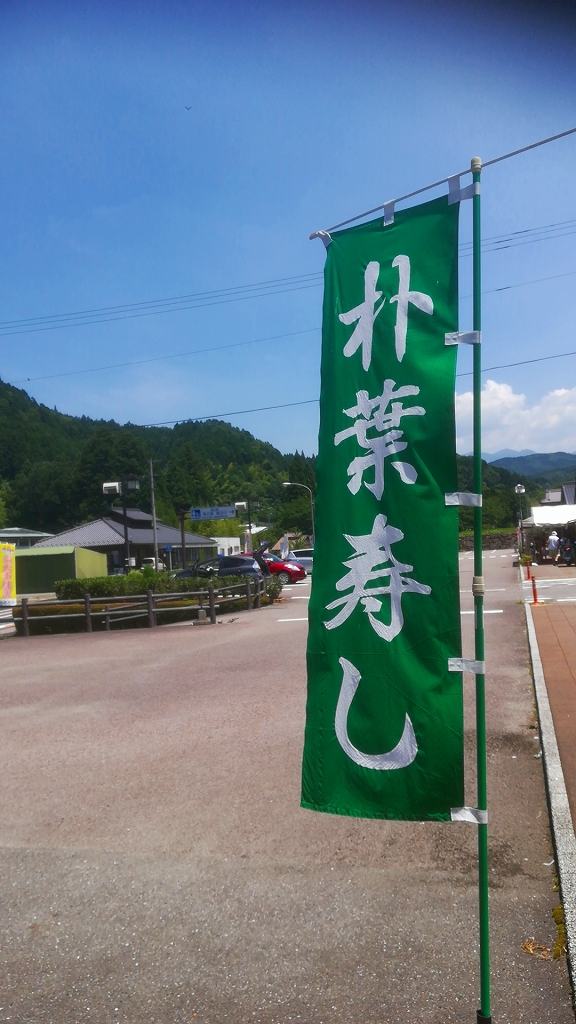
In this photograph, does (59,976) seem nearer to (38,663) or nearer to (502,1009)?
(502,1009)

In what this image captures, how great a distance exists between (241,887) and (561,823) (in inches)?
80.3

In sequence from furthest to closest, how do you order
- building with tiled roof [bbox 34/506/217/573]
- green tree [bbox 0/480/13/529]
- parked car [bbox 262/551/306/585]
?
1. green tree [bbox 0/480/13/529]
2. building with tiled roof [bbox 34/506/217/573]
3. parked car [bbox 262/551/306/585]

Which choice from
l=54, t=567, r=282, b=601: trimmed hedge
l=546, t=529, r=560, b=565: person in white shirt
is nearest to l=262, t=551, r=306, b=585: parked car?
l=546, t=529, r=560, b=565: person in white shirt

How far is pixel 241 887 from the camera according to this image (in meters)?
4.28

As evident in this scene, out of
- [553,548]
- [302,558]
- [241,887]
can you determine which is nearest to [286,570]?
[302,558]

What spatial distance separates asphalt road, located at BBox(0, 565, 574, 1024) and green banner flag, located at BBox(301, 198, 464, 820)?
1.06 m

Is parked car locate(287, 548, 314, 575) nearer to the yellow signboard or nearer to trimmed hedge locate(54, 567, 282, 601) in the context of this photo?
trimmed hedge locate(54, 567, 282, 601)

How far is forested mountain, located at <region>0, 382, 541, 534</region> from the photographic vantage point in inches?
2808

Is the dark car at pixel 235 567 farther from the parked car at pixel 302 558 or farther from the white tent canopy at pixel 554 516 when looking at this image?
the white tent canopy at pixel 554 516

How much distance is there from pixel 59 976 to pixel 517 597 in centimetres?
1807

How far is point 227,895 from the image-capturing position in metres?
4.20

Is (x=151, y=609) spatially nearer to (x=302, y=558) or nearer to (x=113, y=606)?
(x=113, y=606)

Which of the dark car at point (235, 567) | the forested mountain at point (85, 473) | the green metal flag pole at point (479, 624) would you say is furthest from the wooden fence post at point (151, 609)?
the forested mountain at point (85, 473)

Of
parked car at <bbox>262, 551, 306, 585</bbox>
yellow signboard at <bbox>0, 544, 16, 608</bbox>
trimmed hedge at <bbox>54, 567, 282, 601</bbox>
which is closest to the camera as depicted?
yellow signboard at <bbox>0, 544, 16, 608</bbox>
